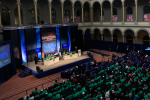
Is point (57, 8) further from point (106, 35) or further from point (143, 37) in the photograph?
point (143, 37)

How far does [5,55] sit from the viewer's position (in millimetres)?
18000

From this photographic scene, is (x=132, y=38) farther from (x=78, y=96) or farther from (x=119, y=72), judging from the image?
(x=78, y=96)

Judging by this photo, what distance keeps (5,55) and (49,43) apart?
30.2 ft

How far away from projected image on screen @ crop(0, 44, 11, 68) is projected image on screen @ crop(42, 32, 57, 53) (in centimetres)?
734

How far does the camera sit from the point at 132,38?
31.7 metres

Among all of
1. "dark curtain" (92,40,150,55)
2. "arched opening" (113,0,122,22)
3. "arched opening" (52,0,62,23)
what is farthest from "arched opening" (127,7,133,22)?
"arched opening" (52,0,62,23)

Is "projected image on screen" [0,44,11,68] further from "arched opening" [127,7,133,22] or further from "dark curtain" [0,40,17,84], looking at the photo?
"arched opening" [127,7,133,22]

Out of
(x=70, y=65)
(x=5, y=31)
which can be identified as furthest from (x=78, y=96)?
(x=5, y=31)

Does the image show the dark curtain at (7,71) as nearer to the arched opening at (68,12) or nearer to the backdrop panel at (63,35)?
the backdrop panel at (63,35)

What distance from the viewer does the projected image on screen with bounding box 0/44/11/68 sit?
1716cm

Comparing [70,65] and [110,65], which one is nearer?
[110,65]

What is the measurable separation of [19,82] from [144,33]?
24446 mm

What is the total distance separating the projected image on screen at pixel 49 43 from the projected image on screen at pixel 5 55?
734 cm

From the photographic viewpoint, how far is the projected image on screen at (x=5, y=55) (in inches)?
676
